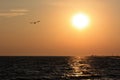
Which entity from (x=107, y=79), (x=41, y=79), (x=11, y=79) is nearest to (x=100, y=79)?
(x=107, y=79)

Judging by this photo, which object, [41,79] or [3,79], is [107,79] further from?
[3,79]

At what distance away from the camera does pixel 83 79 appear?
3076 inches

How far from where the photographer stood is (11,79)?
7688 cm

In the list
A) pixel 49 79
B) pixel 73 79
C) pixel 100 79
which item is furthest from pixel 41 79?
pixel 100 79

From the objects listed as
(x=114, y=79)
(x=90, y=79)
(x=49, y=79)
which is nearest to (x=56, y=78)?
(x=49, y=79)

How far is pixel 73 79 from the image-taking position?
77.2 m

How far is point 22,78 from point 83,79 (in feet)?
42.2

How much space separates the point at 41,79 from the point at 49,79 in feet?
5.34

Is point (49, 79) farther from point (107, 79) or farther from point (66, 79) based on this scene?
point (107, 79)

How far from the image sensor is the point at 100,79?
7619cm

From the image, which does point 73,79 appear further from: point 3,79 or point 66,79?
point 3,79

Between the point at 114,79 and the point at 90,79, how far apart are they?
486 centimetres

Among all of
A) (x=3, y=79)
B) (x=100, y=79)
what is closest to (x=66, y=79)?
(x=100, y=79)

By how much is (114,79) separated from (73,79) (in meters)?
8.29
